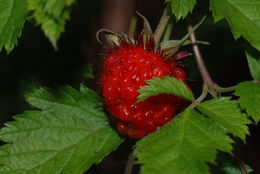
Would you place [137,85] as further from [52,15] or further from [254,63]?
[254,63]

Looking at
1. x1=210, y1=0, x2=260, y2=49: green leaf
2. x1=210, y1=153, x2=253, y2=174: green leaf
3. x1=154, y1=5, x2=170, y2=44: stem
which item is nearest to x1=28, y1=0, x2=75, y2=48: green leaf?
x1=154, y1=5, x2=170, y2=44: stem

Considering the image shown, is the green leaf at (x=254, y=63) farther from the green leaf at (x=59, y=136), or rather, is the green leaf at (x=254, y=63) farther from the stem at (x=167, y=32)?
the green leaf at (x=59, y=136)

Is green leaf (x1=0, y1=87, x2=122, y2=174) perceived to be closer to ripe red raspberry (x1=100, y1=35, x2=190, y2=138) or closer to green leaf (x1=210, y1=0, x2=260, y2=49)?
ripe red raspberry (x1=100, y1=35, x2=190, y2=138)

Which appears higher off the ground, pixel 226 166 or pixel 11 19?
pixel 11 19

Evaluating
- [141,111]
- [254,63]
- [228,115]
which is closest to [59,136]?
[141,111]

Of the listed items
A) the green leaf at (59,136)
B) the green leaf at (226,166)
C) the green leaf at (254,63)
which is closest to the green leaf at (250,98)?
the green leaf at (254,63)

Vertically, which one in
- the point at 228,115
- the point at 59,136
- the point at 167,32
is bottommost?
the point at 59,136

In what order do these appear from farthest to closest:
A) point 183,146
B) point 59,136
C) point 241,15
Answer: point 59,136 → point 241,15 → point 183,146
